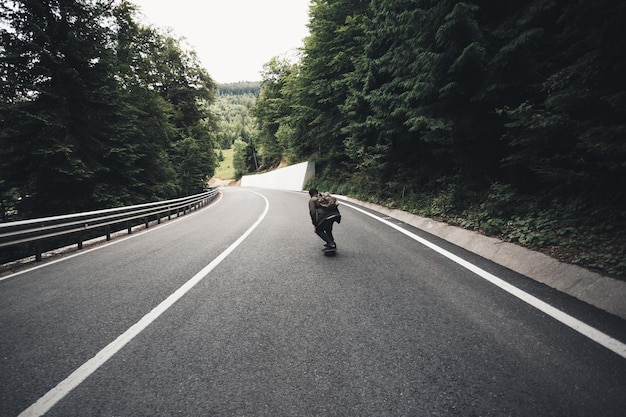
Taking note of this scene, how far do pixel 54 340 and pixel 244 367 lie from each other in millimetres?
2095

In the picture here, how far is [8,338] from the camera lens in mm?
2770

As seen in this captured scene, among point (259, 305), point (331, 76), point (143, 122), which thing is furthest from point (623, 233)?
point (331, 76)

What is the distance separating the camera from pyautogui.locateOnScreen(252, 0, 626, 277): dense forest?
12.2 feet

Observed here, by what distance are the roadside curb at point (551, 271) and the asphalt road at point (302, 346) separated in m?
0.20

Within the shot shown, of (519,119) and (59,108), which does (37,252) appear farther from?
(519,119)

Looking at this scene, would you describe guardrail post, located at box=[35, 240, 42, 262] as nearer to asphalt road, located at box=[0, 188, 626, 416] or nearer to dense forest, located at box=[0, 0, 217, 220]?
asphalt road, located at box=[0, 188, 626, 416]

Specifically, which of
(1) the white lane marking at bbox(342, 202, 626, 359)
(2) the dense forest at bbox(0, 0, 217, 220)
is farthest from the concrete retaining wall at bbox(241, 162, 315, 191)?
(1) the white lane marking at bbox(342, 202, 626, 359)

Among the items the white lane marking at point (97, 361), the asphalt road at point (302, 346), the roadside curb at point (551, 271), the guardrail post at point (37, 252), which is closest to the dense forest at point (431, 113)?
the roadside curb at point (551, 271)

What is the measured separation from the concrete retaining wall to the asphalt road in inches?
1154

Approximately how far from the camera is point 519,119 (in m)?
4.80

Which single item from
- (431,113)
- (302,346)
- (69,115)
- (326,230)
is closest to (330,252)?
(326,230)

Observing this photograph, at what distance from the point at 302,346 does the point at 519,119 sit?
5307mm

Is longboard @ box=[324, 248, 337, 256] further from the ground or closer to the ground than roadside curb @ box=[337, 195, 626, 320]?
closer to the ground

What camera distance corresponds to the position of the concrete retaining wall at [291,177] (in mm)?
33450
